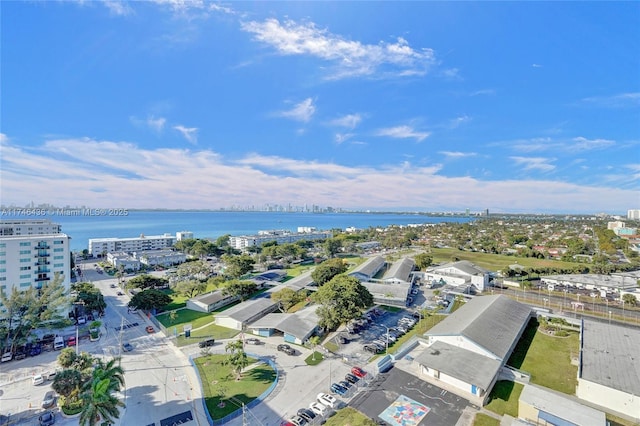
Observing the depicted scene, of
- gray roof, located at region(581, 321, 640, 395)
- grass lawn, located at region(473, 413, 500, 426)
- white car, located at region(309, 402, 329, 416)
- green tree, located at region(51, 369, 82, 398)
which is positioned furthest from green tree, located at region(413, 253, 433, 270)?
green tree, located at region(51, 369, 82, 398)

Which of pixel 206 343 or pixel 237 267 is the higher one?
pixel 237 267

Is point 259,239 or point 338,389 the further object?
point 259,239

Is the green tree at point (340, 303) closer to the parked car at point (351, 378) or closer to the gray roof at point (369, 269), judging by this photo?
the parked car at point (351, 378)

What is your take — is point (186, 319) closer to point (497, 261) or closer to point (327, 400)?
point (327, 400)

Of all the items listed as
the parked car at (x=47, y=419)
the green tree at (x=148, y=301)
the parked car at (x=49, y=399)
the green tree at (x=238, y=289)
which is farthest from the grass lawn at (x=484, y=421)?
the green tree at (x=148, y=301)

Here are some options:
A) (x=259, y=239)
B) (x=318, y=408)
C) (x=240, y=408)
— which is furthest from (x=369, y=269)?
(x=259, y=239)

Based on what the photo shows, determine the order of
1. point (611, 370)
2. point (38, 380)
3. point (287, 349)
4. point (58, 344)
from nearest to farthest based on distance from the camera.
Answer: point (611, 370) < point (38, 380) < point (287, 349) < point (58, 344)

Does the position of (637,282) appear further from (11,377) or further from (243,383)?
(11,377)

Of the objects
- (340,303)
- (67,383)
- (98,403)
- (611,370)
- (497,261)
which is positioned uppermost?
(340,303)
